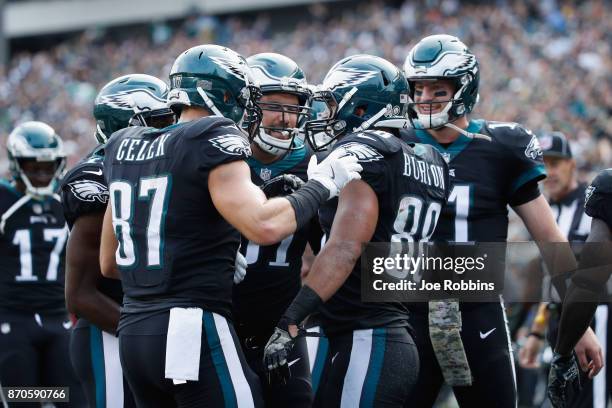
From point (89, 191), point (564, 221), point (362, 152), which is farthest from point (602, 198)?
point (564, 221)

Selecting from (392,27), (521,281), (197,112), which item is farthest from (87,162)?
(392,27)

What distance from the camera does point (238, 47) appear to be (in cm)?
2606

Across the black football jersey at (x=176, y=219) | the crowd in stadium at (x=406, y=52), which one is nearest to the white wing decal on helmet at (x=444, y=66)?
the black football jersey at (x=176, y=219)

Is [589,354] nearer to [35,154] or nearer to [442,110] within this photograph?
[442,110]

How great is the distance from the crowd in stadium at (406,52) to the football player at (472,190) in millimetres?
7676

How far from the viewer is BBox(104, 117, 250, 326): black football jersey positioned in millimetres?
3594

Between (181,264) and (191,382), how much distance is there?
41cm

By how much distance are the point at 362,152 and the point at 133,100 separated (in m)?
1.61

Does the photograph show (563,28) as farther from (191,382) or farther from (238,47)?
(191,382)

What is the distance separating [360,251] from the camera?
3984 millimetres

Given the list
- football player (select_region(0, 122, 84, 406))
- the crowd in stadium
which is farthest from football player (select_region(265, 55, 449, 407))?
the crowd in stadium

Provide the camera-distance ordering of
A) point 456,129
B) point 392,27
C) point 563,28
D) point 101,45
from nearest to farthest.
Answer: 1. point 456,129
2. point 563,28
3. point 392,27
4. point 101,45

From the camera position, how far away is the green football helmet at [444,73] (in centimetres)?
500

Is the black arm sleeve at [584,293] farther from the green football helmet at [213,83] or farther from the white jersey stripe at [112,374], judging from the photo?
the white jersey stripe at [112,374]
